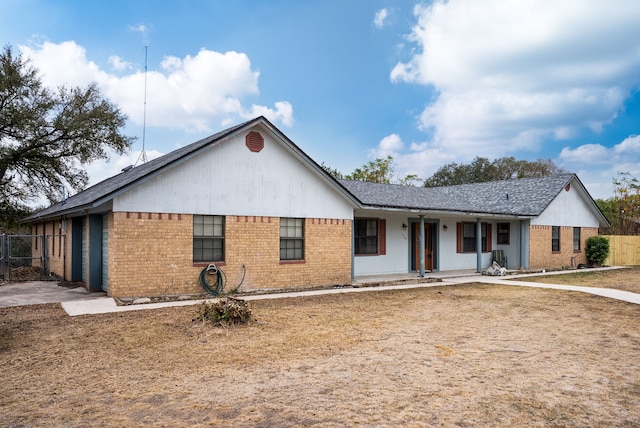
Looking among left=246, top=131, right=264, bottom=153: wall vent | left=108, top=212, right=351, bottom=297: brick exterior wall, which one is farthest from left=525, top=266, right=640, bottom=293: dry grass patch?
left=246, top=131, right=264, bottom=153: wall vent

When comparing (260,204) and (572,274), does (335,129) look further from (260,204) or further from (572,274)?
(572,274)

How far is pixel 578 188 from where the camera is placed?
24.9 m

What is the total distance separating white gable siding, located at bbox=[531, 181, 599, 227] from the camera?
2330 centimetres

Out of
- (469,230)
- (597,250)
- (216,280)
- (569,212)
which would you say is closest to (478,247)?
(469,230)

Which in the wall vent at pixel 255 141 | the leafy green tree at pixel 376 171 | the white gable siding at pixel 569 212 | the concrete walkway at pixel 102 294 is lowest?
the concrete walkway at pixel 102 294

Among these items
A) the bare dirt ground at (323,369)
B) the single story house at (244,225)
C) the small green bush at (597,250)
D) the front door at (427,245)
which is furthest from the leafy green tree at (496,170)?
the bare dirt ground at (323,369)

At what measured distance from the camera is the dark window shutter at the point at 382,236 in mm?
18266

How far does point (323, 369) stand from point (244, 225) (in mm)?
7843

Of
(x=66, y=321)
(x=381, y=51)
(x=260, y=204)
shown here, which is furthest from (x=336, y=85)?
(x=66, y=321)

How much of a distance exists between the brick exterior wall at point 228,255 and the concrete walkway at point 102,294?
0.58 meters

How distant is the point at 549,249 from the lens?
23547 millimetres

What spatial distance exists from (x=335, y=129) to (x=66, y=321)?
16.8 meters

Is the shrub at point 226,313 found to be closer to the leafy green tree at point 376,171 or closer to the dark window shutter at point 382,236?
the dark window shutter at point 382,236

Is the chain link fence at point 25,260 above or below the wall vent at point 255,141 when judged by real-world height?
below
